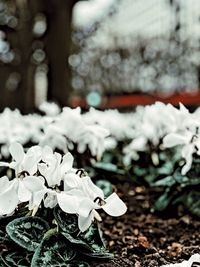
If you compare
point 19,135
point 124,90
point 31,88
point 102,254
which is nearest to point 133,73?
point 124,90

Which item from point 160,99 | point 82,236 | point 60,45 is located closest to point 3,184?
point 82,236

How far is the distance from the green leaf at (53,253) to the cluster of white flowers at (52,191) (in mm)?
81

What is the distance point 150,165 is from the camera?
9.56 ft

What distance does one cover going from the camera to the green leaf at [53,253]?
61.8 inches

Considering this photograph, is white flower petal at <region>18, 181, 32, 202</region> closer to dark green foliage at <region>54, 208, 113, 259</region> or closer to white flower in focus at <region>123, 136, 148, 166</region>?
dark green foliage at <region>54, 208, 113, 259</region>

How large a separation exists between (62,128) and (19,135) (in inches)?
19.0

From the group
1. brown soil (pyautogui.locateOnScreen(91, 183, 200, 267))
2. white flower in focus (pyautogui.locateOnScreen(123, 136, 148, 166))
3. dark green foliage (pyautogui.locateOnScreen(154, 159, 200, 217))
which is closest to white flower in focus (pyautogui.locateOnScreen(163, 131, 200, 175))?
dark green foliage (pyautogui.locateOnScreen(154, 159, 200, 217))

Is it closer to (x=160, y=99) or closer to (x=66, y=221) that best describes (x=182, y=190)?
(x=66, y=221)

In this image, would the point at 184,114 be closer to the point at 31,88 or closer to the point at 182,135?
the point at 182,135

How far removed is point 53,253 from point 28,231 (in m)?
0.10

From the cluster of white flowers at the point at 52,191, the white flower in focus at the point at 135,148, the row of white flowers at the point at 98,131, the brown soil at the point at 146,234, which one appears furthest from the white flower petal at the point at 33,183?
the white flower in focus at the point at 135,148

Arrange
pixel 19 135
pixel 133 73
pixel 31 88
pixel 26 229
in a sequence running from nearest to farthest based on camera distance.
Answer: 1. pixel 26 229
2. pixel 19 135
3. pixel 31 88
4. pixel 133 73

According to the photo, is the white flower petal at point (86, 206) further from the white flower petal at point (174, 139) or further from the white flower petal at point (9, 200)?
the white flower petal at point (174, 139)

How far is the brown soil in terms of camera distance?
1.85 metres
